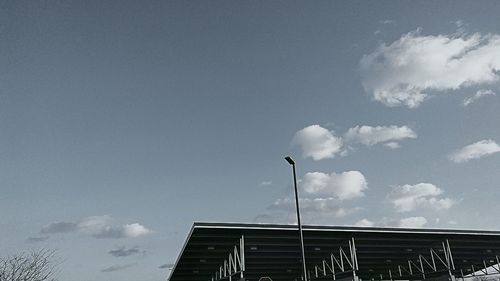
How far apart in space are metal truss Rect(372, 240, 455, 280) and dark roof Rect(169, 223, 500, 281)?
1.87 ft

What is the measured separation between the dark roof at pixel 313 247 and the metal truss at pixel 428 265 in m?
0.57

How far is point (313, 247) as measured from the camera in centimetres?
4334

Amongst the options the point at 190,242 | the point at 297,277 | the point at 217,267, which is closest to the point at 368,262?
the point at 297,277

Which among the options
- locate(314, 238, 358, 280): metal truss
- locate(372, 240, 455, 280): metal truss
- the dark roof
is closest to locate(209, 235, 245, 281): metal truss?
the dark roof

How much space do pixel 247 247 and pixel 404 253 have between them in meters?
20.2

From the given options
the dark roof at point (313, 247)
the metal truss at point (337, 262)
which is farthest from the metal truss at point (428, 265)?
the metal truss at point (337, 262)

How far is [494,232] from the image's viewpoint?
44500 mm

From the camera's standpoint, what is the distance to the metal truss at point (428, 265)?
4569 centimetres

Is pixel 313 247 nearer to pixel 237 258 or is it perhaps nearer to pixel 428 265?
pixel 237 258

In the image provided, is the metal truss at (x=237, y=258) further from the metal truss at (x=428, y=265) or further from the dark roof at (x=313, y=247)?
the metal truss at (x=428, y=265)

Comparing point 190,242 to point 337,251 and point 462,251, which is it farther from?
point 462,251

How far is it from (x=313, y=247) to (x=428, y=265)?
24.9m

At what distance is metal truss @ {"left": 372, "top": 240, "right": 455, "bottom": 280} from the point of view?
45.7 metres

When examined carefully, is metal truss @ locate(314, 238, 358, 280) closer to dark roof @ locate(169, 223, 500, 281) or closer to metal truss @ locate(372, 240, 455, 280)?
dark roof @ locate(169, 223, 500, 281)
